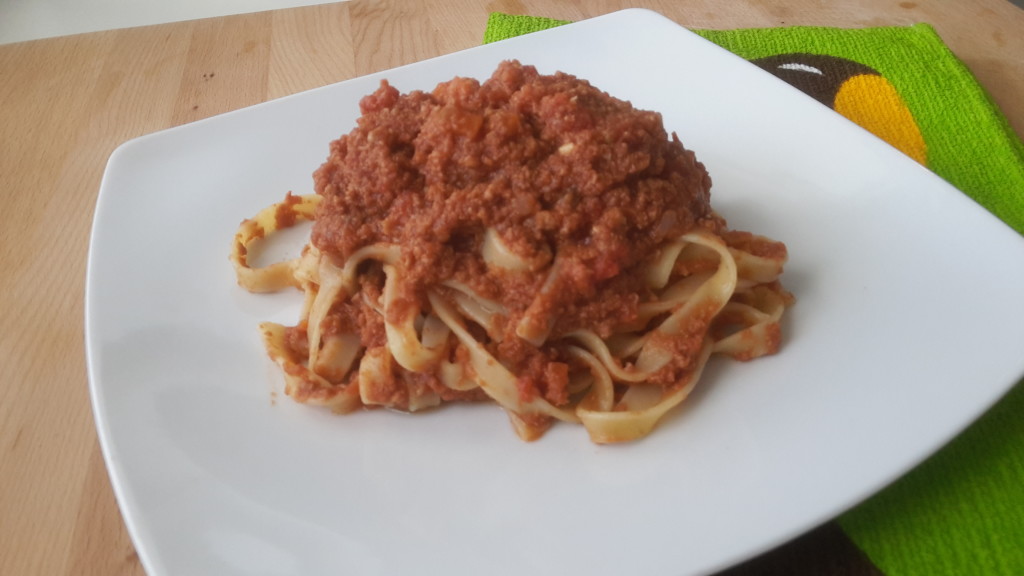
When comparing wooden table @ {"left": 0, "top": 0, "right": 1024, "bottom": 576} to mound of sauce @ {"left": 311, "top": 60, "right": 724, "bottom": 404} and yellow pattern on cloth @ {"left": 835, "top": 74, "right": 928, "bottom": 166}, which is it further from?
mound of sauce @ {"left": 311, "top": 60, "right": 724, "bottom": 404}

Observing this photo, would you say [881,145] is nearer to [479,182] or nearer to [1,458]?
[479,182]

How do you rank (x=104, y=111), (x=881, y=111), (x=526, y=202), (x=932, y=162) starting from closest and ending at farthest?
(x=526, y=202)
(x=932, y=162)
(x=881, y=111)
(x=104, y=111)

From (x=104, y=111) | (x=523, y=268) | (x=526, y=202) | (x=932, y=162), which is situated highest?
(x=526, y=202)

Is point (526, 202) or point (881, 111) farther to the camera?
point (881, 111)

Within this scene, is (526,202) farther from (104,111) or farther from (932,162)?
(104,111)

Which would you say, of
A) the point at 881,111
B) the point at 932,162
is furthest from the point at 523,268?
the point at 881,111

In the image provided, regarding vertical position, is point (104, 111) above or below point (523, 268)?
below

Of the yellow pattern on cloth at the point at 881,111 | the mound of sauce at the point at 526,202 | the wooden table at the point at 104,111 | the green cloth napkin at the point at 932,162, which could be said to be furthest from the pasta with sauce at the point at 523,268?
the yellow pattern on cloth at the point at 881,111

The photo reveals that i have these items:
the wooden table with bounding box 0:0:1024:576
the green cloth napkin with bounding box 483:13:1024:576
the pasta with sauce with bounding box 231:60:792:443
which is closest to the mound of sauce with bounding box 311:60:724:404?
the pasta with sauce with bounding box 231:60:792:443
